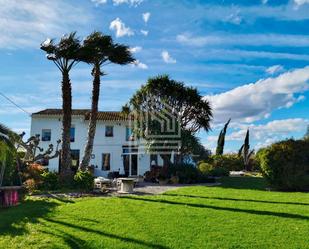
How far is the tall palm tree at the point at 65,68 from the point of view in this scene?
22.5 metres

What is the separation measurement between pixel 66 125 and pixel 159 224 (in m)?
13.8

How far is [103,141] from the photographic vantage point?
3919 centimetres

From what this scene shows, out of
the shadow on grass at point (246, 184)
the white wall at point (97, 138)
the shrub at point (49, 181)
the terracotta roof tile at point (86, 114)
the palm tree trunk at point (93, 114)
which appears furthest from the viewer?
the terracotta roof tile at point (86, 114)

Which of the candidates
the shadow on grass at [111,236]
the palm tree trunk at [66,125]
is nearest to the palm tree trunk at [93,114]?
the palm tree trunk at [66,125]

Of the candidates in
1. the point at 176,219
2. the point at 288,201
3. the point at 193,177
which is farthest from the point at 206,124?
the point at 176,219

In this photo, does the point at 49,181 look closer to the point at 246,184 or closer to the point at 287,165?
the point at 246,184

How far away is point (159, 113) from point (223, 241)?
2166 centimetres

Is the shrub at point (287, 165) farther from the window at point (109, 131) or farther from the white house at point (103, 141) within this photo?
the window at point (109, 131)

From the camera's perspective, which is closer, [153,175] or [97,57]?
[97,57]

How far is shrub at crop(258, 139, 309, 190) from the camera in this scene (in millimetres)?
18984

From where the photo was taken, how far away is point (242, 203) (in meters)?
13.7

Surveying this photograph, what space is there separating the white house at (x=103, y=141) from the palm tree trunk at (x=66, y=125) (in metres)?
15.7

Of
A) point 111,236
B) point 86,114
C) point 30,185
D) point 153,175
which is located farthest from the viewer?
point 86,114

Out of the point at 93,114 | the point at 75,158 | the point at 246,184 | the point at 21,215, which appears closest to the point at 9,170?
the point at 21,215
